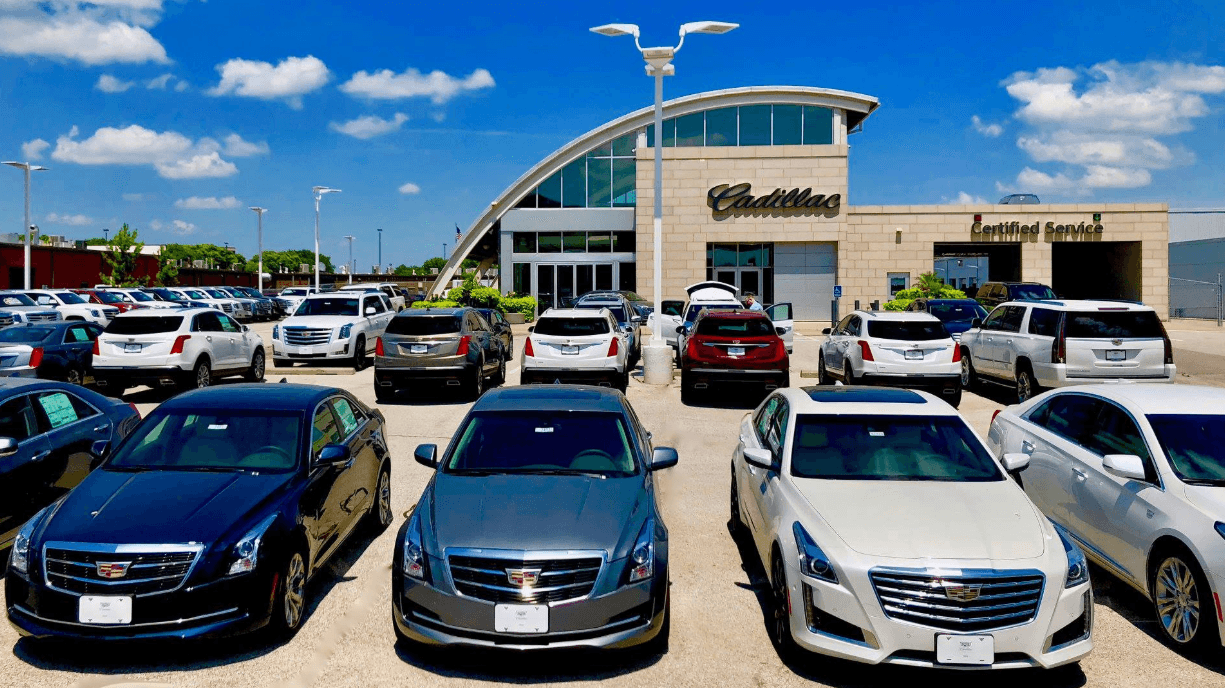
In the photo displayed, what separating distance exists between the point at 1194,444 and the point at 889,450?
2.03 meters

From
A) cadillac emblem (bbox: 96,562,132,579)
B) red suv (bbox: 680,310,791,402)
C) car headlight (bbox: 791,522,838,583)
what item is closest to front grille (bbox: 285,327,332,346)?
red suv (bbox: 680,310,791,402)

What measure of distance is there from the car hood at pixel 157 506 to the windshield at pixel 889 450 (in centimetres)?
Answer: 368

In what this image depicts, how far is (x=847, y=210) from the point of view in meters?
40.4

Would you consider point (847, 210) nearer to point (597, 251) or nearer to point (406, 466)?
point (597, 251)

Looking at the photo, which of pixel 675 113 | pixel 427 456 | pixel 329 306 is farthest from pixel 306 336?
pixel 675 113

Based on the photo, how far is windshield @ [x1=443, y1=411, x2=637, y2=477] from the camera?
6203mm

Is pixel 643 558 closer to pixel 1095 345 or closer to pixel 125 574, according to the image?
pixel 125 574

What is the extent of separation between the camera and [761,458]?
6285 mm

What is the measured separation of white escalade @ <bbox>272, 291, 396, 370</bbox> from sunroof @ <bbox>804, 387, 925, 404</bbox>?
14466 mm

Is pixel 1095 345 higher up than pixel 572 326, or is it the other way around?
pixel 572 326

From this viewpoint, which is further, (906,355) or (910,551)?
(906,355)

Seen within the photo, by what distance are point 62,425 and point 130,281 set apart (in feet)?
187

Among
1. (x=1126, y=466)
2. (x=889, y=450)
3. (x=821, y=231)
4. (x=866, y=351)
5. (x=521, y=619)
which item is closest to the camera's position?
(x=521, y=619)

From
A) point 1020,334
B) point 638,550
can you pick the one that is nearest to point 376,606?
point 638,550
